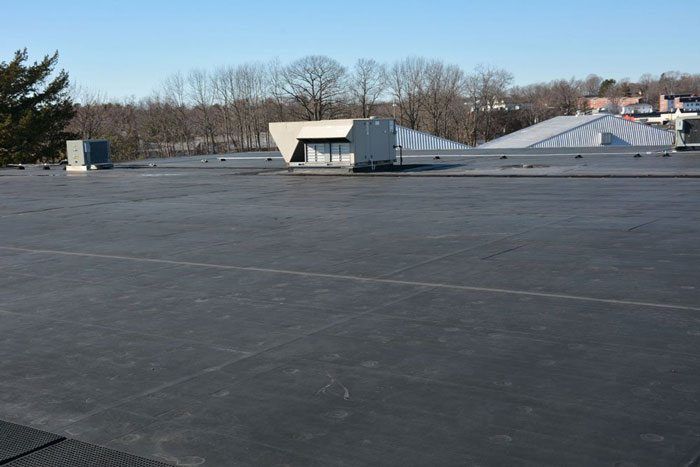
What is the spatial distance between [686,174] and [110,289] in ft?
61.0

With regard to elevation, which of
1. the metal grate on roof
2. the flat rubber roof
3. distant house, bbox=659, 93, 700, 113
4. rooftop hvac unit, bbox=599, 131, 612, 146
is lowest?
the metal grate on roof

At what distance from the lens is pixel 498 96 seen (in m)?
118

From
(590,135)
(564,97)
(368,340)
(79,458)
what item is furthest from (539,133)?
(564,97)

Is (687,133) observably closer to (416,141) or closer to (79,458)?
(416,141)

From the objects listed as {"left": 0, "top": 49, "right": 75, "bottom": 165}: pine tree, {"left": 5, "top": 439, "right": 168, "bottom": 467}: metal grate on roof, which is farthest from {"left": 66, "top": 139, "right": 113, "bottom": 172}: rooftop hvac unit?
{"left": 5, "top": 439, "right": 168, "bottom": 467}: metal grate on roof

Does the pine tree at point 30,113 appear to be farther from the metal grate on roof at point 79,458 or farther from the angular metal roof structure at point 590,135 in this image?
the metal grate on roof at point 79,458

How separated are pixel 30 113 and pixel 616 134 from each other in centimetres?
4768

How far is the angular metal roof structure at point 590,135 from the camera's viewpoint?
62.1 m

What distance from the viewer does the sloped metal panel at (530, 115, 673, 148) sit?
62.8 metres

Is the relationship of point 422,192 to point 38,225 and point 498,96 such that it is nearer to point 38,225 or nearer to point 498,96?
point 38,225

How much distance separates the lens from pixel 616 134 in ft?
212

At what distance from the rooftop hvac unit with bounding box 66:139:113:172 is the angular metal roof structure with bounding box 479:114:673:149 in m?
30.7

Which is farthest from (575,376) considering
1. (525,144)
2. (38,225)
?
(525,144)

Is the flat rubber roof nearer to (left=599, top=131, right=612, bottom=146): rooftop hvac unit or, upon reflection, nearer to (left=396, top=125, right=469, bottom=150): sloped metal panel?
(left=396, top=125, right=469, bottom=150): sloped metal panel
